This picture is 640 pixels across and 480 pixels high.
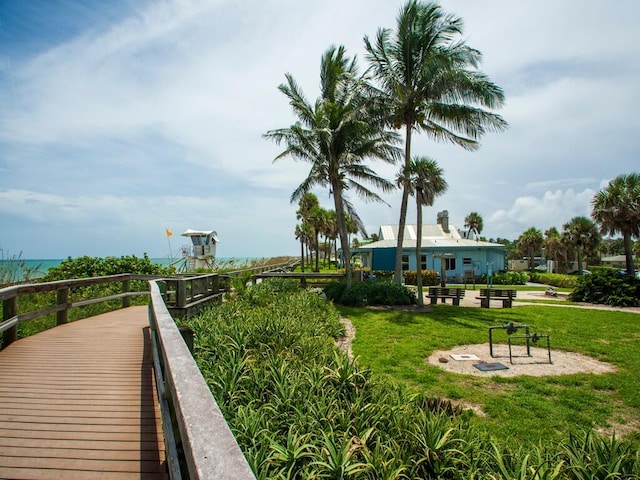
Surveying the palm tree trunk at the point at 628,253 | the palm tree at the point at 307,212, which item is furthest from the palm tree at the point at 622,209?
the palm tree at the point at 307,212

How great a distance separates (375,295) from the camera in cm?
1526

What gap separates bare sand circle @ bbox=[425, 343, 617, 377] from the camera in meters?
7.23

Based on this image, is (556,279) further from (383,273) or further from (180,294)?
(180,294)

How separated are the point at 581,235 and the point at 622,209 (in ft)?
63.5

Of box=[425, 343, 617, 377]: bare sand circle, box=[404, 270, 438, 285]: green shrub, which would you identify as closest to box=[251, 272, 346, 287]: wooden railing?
box=[425, 343, 617, 377]: bare sand circle

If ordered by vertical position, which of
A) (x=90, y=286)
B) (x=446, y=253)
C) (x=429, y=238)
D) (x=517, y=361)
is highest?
(x=429, y=238)

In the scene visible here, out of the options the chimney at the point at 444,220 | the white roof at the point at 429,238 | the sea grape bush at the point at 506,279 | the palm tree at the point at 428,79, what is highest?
the palm tree at the point at 428,79

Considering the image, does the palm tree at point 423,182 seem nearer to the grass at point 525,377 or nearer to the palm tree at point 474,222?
the grass at point 525,377

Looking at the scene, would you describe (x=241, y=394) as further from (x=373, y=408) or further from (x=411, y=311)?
(x=411, y=311)

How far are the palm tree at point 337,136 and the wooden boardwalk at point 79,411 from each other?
12.3 m

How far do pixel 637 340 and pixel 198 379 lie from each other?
1213cm

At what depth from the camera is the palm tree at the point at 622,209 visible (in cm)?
1927

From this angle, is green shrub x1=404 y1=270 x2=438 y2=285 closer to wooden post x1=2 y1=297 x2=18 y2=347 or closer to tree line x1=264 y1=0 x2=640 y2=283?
tree line x1=264 y1=0 x2=640 y2=283

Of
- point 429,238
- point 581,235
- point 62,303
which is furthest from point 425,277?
point 62,303
